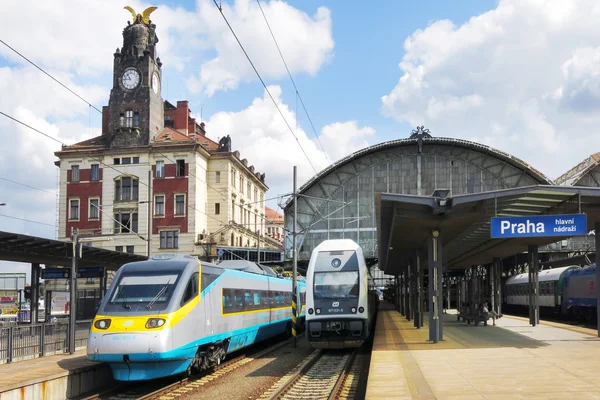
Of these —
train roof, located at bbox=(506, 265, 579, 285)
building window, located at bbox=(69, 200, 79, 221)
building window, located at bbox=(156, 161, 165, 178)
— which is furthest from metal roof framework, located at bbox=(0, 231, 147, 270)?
building window, located at bbox=(69, 200, 79, 221)

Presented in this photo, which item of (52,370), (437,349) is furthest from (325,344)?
(52,370)

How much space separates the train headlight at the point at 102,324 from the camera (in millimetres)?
14602

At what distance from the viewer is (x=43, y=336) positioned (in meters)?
18.0

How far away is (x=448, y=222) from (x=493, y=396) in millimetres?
10667

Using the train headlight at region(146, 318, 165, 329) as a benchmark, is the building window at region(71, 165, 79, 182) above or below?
above

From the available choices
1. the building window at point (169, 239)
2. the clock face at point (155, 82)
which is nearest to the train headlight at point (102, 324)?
the building window at point (169, 239)

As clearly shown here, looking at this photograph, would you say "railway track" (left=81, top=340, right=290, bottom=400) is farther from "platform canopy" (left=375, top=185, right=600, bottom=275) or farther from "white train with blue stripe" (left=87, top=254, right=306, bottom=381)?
"platform canopy" (left=375, top=185, right=600, bottom=275)

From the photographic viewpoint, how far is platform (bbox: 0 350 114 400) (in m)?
12.7

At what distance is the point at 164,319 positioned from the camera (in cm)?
1445

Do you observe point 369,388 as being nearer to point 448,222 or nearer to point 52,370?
point 52,370

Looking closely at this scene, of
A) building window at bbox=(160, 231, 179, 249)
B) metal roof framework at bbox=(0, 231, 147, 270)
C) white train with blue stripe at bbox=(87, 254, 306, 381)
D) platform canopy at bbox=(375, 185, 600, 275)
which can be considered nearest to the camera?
white train with blue stripe at bbox=(87, 254, 306, 381)

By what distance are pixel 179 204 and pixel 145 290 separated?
52.6 meters

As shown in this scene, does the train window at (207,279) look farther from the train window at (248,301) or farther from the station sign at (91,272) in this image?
the station sign at (91,272)

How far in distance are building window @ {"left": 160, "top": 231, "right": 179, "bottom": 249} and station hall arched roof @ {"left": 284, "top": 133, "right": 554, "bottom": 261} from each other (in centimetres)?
1383
